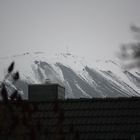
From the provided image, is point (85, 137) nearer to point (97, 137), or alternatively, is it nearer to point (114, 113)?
point (97, 137)

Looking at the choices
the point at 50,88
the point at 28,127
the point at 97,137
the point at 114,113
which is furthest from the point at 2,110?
the point at 50,88

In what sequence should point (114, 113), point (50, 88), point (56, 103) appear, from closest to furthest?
1. point (56, 103)
2. point (114, 113)
3. point (50, 88)

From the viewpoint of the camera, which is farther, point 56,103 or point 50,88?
point 50,88

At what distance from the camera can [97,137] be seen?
30.9 m

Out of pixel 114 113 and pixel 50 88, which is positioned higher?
pixel 50 88

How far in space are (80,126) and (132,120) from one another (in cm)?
383

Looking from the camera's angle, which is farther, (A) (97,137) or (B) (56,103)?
(A) (97,137)

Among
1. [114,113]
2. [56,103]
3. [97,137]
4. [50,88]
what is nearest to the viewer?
[56,103]

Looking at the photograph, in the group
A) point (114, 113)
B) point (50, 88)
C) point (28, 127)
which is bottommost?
point (28, 127)

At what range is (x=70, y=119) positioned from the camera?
3278 centimetres

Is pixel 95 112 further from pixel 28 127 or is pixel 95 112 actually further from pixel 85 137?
pixel 28 127

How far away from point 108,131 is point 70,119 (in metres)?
3.12

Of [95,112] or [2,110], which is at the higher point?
[95,112]

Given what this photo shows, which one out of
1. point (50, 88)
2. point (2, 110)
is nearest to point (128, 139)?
point (50, 88)
